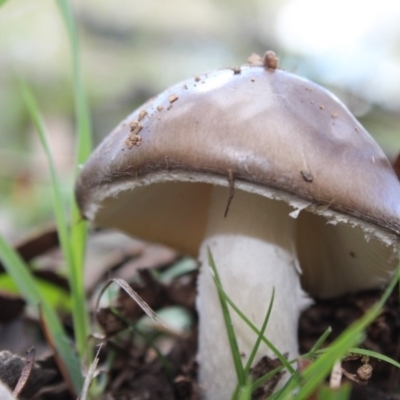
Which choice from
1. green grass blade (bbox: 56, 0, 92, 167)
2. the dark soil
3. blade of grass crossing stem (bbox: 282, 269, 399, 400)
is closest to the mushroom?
the dark soil

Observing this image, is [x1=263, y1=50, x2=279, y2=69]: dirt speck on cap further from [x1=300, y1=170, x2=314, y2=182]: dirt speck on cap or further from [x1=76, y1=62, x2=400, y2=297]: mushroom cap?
[x1=300, y1=170, x2=314, y2=182]: dirt speck on cap

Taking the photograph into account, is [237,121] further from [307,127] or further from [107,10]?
[107,10]

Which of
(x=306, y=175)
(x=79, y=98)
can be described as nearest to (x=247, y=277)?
(x=306, y=175)

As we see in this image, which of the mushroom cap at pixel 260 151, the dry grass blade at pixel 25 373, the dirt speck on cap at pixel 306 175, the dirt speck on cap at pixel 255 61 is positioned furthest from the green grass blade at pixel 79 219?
the dirt speck on cap at pixel 306 175

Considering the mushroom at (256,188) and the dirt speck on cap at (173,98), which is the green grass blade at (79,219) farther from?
the dirt speck on cap at (173,98)

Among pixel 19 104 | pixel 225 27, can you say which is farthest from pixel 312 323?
pixel 225 27

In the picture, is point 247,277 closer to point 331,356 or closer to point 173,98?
point 173,98
